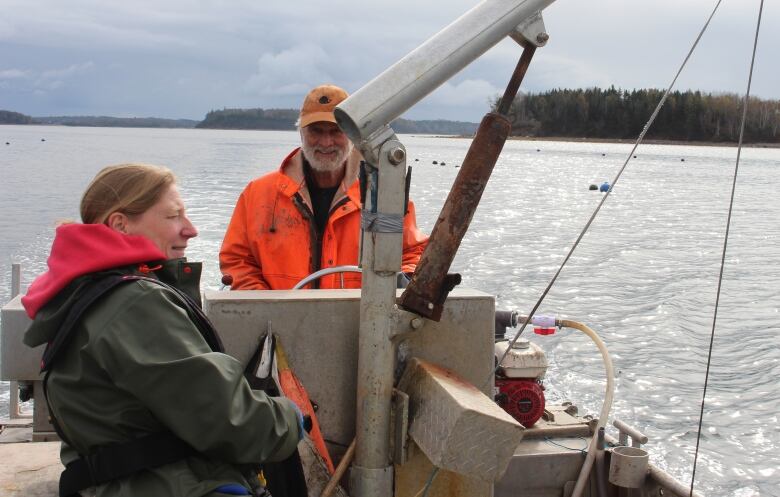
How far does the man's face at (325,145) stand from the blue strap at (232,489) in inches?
98.2

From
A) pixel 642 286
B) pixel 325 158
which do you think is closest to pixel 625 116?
pixel 642 286

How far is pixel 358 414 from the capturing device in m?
2.82

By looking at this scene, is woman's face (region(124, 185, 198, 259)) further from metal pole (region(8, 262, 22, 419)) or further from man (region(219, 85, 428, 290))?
metal pole (region(8, 262, 22, 419))

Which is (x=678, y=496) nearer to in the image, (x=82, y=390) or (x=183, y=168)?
(x=82, y=390)

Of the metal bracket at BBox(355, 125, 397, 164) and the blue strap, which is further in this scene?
the metal bracket at BBox(355, 125, 397, 164)

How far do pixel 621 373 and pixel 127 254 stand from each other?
945cm

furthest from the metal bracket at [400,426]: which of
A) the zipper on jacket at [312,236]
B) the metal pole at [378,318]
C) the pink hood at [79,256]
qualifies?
the zipper on jacket at [312,236]

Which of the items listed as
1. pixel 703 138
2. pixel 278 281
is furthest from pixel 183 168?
pixel 703 138

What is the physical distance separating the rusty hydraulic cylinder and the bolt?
0.20m

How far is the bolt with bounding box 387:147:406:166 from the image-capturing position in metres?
2.56

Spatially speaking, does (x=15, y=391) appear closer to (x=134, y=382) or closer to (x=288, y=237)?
(x=288, y=237)

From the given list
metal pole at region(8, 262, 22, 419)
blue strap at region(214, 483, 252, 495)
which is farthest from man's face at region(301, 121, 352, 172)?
blue strap at region(214, 483, 252, 495)

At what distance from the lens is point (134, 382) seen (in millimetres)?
1927

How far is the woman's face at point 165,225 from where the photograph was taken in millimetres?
2207
